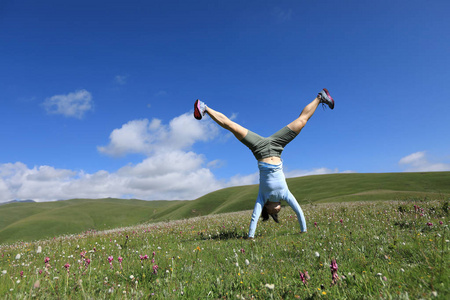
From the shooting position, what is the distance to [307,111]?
8.17 meters

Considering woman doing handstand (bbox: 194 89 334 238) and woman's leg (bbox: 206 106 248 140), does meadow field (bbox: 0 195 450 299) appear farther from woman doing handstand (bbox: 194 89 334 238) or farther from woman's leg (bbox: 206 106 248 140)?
woman's leg (bbox: 206 106 248 140)

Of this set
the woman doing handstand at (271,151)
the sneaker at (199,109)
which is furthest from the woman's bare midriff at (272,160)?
the sneaker at (199,109)

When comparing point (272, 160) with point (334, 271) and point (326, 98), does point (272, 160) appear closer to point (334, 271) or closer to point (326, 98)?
point (326, 98)

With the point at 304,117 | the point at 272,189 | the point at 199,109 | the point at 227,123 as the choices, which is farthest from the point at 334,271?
the point at 304,117

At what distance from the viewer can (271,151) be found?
8.02 metres

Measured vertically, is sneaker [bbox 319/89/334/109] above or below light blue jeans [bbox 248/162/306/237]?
above

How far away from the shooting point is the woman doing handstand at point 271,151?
786 centimetres

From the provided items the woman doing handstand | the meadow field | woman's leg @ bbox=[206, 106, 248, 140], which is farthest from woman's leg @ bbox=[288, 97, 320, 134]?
the meadow field

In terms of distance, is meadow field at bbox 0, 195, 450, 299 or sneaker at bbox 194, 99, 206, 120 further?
sneaker at bbox 194, 99, 206, 120

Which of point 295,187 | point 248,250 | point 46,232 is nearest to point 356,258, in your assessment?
point 248,250

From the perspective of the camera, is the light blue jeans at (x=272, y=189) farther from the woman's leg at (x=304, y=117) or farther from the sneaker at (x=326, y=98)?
the sneaker at (x=326, y=98)

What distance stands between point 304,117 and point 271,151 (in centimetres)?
154

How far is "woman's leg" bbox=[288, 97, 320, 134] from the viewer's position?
804 cm

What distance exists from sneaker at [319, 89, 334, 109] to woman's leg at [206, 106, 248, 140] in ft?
9.10
